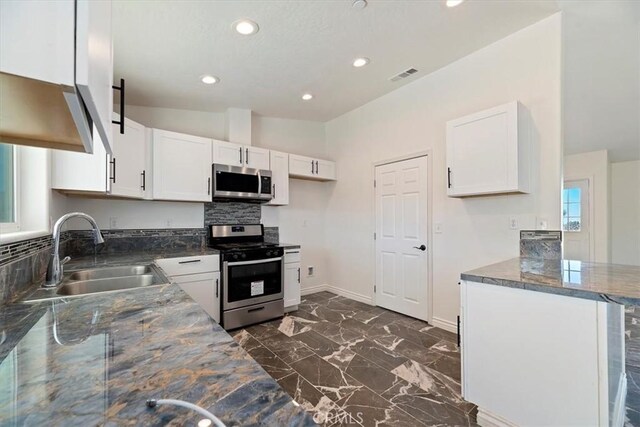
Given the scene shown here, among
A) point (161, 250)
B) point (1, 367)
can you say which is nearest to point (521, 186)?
point (1, 367)

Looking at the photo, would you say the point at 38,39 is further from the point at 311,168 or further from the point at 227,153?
the point at 311,168

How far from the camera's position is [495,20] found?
230cm

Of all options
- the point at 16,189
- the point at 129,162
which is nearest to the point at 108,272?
the point at 16,189

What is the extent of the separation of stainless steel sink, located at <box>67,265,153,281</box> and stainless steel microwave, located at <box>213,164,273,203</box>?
1.32 m

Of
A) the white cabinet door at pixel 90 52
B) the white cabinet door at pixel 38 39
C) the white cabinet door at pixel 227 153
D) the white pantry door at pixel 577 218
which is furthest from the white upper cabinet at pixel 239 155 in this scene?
the white pantry door at pixel 577 218

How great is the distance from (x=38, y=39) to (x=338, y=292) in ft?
14.3

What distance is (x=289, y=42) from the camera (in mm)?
2439

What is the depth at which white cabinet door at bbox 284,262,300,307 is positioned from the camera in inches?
141

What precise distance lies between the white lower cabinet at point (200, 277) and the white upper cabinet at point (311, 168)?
1751mm

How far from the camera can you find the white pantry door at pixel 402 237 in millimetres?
3279

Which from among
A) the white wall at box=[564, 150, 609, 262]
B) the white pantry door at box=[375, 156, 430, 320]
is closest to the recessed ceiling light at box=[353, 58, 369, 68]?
the white pantry door at box=[375, 156, 430, 320]

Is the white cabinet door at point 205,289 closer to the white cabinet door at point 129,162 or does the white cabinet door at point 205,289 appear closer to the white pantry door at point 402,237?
the white cabinet door at point 129,162

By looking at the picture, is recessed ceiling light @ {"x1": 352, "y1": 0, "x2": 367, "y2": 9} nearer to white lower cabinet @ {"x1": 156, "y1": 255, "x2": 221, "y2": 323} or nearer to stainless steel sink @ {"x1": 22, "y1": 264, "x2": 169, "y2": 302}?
stainless steel sink @ {"x1": 22, "y1": 264, "x2": 169, "y2": 302}

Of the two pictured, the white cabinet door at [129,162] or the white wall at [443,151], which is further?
the white cabinet door at [129,162]
